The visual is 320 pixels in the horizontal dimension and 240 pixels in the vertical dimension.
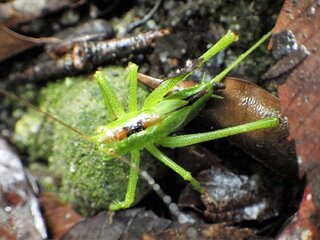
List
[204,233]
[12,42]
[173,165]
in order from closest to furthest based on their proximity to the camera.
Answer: [204,233] < [173,165] < [12,42]

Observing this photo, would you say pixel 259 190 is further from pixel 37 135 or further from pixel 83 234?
pixel 37 135

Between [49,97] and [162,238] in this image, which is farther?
[49,97]

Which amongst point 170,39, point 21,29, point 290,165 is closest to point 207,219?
point 290,165

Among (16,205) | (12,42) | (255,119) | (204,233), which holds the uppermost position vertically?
(12,42)

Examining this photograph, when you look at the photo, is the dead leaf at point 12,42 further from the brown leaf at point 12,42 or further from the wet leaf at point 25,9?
the wet leaf at point 25,9

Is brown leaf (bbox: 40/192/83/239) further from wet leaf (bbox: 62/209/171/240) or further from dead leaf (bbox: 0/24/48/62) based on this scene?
dead leaf (bbox: 0/24/48/62)

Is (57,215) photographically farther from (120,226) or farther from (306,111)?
(306,111)

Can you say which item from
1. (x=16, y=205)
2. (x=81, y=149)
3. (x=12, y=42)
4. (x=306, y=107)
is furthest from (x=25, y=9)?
(x=306, y=107)
